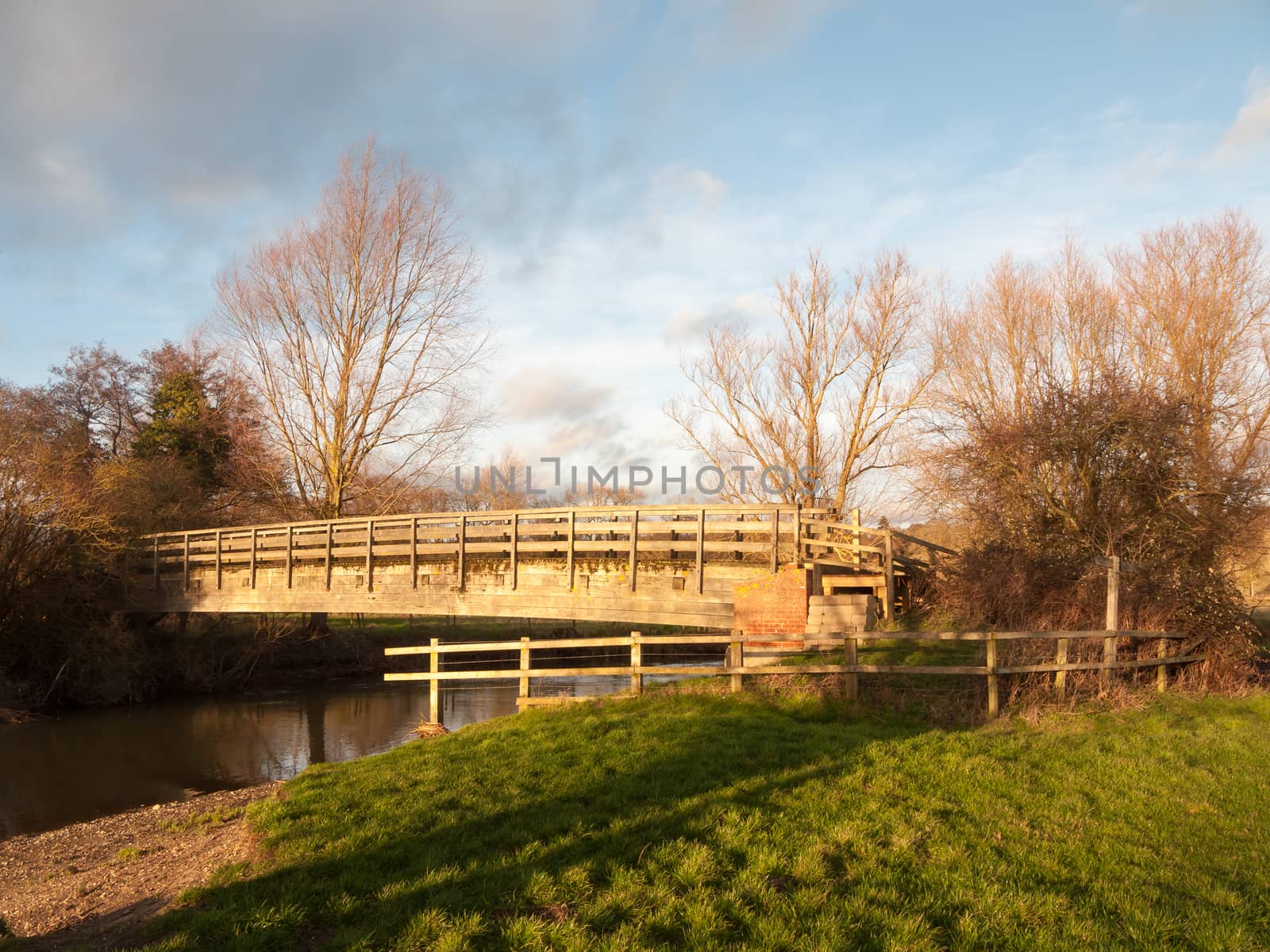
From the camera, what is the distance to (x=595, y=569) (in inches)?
584

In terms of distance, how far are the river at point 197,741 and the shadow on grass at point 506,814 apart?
20.8 ft

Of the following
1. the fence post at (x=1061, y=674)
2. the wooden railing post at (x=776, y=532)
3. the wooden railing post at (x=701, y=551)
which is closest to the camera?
the fence post at (x=1061, y=674)

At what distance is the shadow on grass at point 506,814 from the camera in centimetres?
482

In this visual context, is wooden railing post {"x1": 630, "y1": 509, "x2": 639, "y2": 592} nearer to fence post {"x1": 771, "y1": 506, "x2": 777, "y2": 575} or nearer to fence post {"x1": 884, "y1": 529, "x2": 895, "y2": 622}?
fence post {"x1": 771, "y1": 506, "x2": 777, "y2": 575}

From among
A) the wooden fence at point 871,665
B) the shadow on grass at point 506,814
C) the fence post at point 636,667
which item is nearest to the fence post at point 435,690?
the wooden fence at point 871,665

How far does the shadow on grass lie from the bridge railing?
4227 millimetres

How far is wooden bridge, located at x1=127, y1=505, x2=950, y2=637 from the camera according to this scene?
13336mm

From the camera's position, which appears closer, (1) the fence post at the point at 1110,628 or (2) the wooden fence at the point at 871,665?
(2) the wooden fence at the point at 871,665

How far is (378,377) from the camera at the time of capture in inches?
1008

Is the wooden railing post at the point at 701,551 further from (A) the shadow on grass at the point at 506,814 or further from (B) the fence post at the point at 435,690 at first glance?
(B) the fence post at the point at 435,690

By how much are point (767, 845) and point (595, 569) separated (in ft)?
30.9

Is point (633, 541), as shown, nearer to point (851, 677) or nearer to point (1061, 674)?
point (851, 677)

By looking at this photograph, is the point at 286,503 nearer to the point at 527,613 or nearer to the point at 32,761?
the point at 32,761

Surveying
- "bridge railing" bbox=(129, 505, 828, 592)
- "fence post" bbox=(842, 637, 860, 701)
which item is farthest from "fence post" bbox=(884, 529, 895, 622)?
"fence post" bbox=(842, 637, 860, 701)
